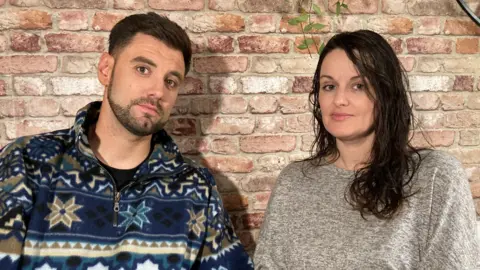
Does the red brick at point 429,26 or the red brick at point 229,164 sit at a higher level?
the red brick at point 429,26

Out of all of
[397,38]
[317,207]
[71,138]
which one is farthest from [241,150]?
[397,38]

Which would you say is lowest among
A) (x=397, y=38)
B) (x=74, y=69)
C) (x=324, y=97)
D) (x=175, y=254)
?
(x=175, y=254)

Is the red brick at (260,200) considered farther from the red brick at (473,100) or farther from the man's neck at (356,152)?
the red brick at (473,100)

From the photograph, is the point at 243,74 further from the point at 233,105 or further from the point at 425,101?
the point at 425,101

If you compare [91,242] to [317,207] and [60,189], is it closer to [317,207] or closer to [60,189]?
[60,189]

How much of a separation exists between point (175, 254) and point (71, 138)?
19.3 inches

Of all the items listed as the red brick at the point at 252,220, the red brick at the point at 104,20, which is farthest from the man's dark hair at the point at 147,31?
the red brick at the point at 252,220

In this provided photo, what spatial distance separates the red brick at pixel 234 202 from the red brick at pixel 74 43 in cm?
72

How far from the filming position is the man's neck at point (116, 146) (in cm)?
147

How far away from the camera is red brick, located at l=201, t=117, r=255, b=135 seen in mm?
1744

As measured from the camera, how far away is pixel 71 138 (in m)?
1.44

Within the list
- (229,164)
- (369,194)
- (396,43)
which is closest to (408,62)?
(396,43)

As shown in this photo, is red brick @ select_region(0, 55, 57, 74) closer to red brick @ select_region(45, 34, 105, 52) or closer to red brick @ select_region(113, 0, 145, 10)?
red brick @ select_region(45, 34, 105, 52)

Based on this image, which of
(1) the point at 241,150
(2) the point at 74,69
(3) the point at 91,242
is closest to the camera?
(3) the point at 91,242
